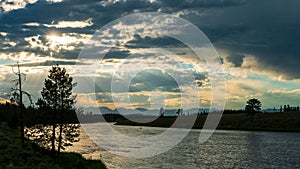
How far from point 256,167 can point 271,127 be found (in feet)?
338

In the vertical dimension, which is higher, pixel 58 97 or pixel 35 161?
pixel 58 97

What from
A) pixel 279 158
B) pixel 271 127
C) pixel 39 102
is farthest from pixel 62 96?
pixel 271 127

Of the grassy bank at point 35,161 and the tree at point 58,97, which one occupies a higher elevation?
the tree at point 58,97

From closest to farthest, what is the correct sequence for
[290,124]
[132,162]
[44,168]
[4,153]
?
[44,168] → [4,153] → [132,162] → [290,124]

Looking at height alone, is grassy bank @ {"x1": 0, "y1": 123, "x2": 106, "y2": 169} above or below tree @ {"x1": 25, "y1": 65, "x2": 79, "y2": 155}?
below

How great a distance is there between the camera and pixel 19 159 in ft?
136

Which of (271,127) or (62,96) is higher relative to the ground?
(62,96)

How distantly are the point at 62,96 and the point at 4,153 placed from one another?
37.6 feet

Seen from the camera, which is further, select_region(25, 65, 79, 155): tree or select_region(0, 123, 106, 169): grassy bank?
select_region(25, 65, 79, 155): tree

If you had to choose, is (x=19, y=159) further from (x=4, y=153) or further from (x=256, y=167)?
(x=256, y=167)

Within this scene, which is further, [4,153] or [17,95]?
[17,95]

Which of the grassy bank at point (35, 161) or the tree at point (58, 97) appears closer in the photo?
the grassy bank at point (35, 161)

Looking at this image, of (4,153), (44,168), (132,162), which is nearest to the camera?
(44,168)

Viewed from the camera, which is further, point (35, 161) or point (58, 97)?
point (58, 97)
